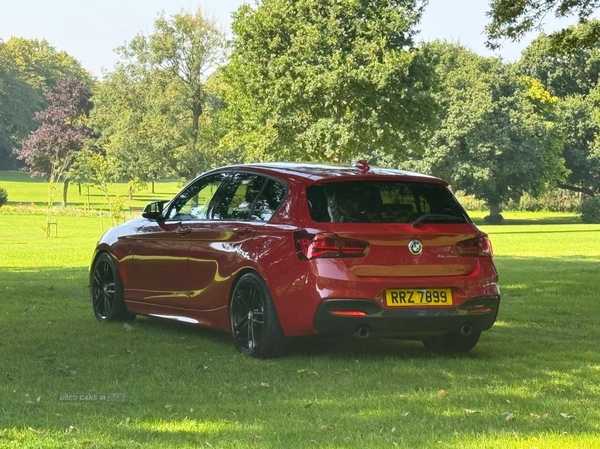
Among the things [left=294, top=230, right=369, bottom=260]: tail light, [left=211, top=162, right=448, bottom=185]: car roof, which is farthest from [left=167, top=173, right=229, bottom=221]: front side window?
[left=294, top=230, right=369, bottom=260]: tail light

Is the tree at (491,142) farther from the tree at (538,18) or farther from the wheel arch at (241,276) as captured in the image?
the wheel arch at (241,276)

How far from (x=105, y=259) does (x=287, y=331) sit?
11.7ft

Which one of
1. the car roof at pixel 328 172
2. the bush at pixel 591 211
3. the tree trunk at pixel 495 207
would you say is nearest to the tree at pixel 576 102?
the bush at pixel 591 211

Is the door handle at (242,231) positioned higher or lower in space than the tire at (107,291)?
higher

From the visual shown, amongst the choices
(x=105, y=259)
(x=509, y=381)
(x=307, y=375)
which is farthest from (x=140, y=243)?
(x=509, y=381)

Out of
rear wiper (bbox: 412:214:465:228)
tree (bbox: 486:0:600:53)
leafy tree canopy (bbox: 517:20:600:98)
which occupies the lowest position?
rear wiper (bbox: 412:214:465:228)

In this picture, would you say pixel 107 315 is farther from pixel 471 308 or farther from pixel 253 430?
pixel 253 430

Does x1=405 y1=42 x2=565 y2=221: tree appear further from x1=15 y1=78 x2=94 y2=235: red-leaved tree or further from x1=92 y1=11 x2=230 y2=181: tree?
x1=15 y1=78 x2=94 y2=235: red-leaved tree

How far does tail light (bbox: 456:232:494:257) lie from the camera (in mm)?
8688

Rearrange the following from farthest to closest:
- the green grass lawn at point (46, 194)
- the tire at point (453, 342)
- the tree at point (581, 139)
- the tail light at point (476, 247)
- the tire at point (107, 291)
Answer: the green grass lawn at point (46, 194) → the tree at point (581, 139) → the tire at point (107, 291) → the tire at point (453, 342) → the tail light at point (476, 247)

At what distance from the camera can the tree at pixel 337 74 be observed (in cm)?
4150

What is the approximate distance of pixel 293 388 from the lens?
7.16 m

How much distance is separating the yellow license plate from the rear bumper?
52 mm

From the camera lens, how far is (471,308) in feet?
28.2
